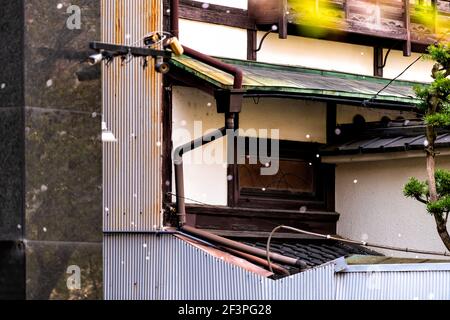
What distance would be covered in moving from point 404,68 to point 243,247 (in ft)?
17.3

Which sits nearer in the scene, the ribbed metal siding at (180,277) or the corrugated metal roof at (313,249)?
the ribbed metal siding at (180,277)

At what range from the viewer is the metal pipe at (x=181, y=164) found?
1789 centimetres

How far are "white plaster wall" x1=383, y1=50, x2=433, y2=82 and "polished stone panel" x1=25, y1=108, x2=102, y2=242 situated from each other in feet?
25.8

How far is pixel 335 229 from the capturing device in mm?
20578

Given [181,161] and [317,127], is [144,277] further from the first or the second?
[317,127]

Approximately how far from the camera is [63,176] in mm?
14180

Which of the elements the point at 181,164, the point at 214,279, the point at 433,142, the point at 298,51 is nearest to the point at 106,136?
the point at 181,164

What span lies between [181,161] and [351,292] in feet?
11.8

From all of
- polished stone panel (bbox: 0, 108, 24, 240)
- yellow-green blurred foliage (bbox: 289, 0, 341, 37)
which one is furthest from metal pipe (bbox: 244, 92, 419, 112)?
polished stone panel (bbox: 0, 108, 24, 240)

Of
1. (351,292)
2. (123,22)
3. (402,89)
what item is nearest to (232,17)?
(123,22)

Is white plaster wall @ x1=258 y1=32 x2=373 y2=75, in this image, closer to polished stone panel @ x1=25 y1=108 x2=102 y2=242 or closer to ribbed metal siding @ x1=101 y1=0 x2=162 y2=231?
ribbed metal siding @ x1=101 y1=0 x2=162 y2=231

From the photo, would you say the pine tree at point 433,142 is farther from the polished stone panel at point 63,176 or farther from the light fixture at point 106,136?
the polished stone panel at point 63,176

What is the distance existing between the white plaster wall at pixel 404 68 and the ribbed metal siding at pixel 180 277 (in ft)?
17.6

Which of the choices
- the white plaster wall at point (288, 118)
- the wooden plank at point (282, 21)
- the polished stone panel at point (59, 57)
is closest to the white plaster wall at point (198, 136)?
the white plaster wall at point (288, 118)
